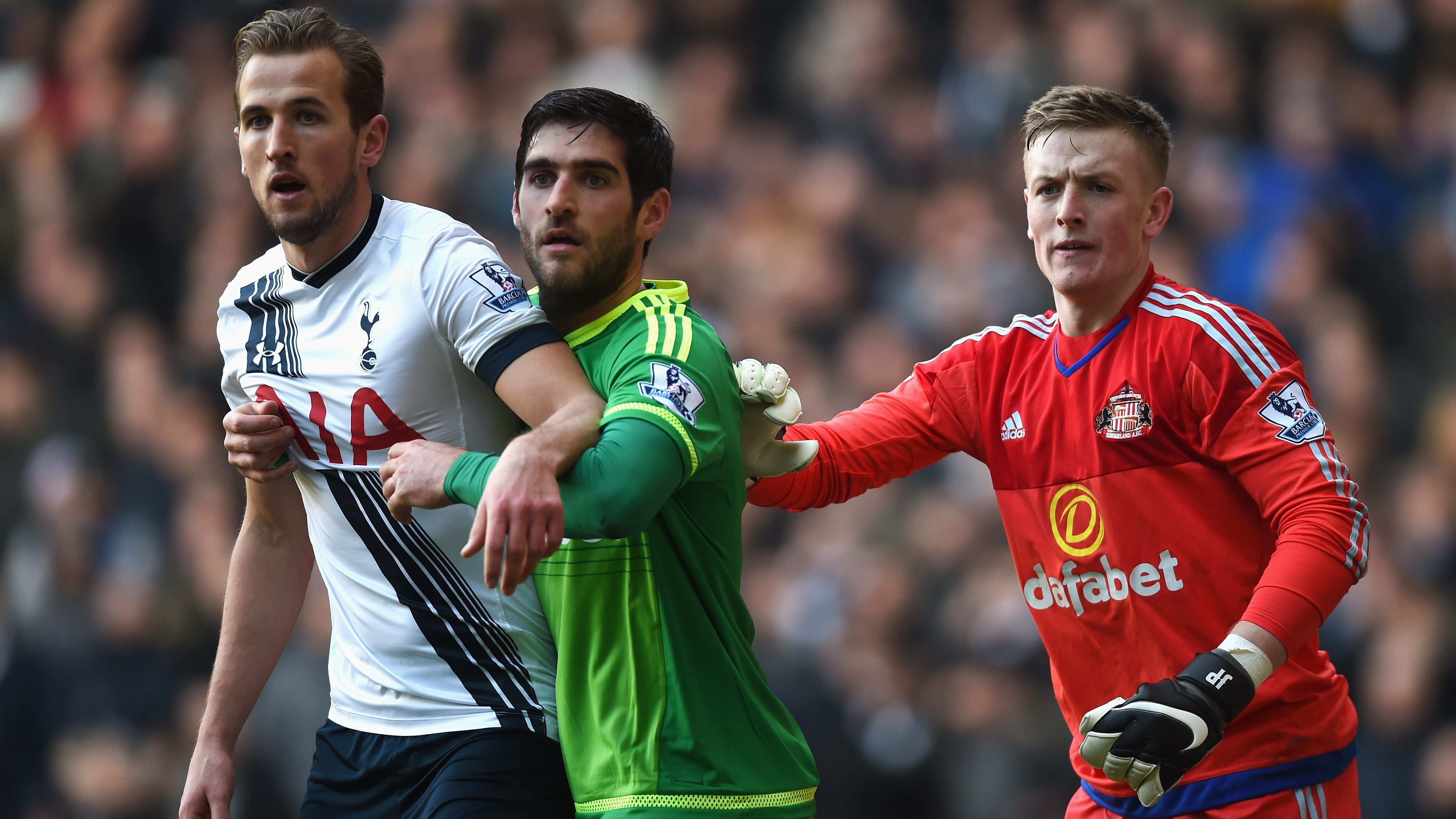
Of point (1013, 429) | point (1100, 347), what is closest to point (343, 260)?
point (1013, 429)

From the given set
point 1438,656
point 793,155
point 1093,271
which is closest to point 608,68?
point 793,155

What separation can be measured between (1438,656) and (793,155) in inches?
182

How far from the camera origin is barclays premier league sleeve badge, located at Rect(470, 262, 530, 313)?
2871 millimetres

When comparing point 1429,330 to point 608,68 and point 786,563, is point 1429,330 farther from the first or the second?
point 608,68

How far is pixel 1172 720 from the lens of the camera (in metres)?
2.66

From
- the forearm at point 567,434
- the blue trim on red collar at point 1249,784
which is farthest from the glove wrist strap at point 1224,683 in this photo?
the forearm at point 567,434

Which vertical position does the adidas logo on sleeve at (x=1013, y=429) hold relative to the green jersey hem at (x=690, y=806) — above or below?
above

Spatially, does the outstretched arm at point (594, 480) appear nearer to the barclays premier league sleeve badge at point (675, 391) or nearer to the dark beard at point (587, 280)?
the barclays premier league sleeve badge at point (675, 391)

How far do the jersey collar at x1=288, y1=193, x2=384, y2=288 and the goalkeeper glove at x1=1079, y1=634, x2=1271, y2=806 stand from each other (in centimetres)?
177

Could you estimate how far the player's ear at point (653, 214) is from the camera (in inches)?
123

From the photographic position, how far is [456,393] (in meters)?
2.98

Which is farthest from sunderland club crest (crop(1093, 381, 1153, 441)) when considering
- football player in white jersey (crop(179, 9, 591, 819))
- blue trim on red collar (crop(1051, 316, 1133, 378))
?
football player in white jersey (crop(179, 9, 591, 819))

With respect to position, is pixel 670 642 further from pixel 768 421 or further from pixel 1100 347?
pixel 1100 347

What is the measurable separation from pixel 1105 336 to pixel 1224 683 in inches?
35.8
